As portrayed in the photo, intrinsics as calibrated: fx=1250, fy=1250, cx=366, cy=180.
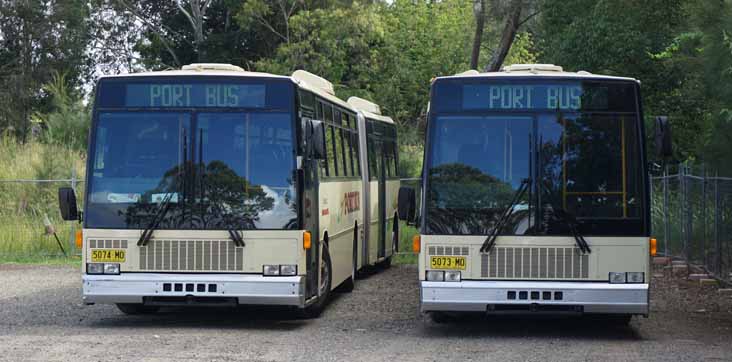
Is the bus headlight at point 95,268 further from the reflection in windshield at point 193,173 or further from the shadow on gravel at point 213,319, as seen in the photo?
the shadow on gravel at point 213,319

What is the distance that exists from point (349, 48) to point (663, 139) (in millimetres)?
33196

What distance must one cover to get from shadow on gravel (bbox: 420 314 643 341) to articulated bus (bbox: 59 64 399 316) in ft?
5.92

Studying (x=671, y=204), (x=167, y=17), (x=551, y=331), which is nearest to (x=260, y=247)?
(x=551, y=331)

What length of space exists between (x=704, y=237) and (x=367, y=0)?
84.1 ft

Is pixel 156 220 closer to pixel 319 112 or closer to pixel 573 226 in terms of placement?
pixel 319 112

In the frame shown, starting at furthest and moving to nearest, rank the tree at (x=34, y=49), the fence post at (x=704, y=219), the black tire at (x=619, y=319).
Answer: the tree at (x=34, y=49) → the fence post at (x=704, y=219) → the black tire at (x=619, y=319)

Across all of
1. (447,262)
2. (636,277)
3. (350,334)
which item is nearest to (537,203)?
(447,262)

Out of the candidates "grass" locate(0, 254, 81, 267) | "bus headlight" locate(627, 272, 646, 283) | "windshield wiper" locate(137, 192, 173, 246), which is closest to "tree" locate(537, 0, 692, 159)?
"grass" locate(0, 254, 81, 267)

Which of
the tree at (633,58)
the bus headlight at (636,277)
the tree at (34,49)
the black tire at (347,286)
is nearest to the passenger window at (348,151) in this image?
the black tire at (347,286)

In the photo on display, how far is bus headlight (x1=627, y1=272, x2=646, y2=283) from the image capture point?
1310cm

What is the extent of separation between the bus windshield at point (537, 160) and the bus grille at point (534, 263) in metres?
0.21

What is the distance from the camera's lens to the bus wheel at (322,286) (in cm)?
1559

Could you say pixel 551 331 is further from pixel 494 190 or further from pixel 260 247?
pixel 260 247

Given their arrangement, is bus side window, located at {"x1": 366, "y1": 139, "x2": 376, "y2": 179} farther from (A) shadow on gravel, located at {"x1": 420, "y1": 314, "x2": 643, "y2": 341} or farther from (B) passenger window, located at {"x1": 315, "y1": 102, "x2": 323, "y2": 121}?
(A) shadow on gravel, located at {"x1": 420, "y1": 314, "x2": 643, "y2": 341}
